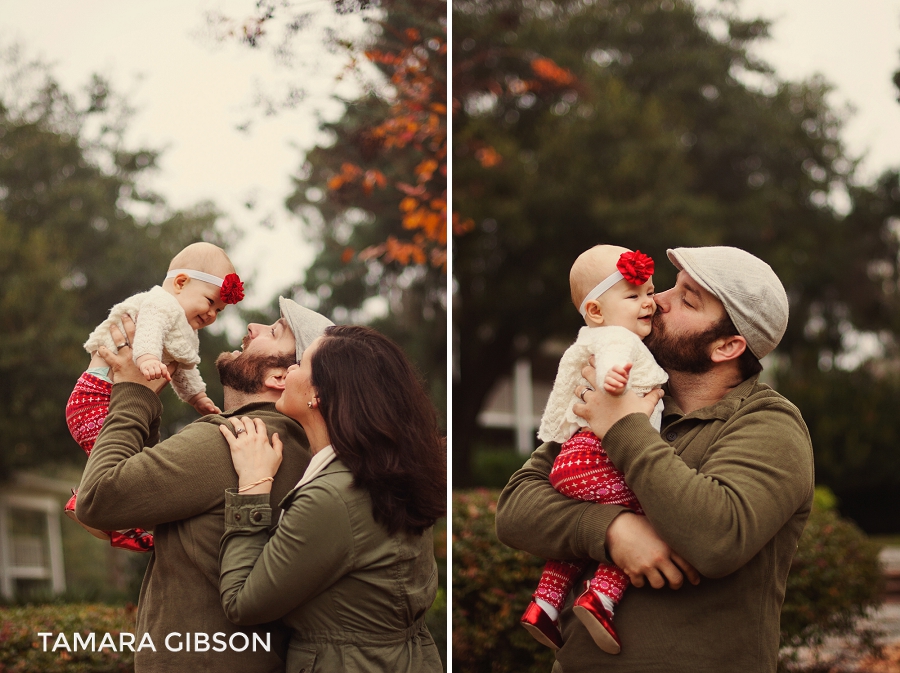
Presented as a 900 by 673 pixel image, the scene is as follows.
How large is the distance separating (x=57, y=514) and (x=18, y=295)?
7328 mm

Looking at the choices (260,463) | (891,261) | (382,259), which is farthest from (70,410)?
(891,261)

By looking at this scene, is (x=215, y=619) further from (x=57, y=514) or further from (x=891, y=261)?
(x=891, y=261)

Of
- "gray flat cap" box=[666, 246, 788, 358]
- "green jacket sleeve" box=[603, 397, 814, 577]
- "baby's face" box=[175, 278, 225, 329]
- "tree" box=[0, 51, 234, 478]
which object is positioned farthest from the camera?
"tree" box=[0, 51, 234, 478]

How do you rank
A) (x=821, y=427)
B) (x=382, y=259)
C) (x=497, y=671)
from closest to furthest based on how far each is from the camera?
(x=497, y=671) → (x=382, y=259) → (x=821, y=427)

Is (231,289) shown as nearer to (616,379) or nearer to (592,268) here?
(592,268)

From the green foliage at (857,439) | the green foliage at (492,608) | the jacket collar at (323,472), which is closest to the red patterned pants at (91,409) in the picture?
the jacket collar at (323,472)

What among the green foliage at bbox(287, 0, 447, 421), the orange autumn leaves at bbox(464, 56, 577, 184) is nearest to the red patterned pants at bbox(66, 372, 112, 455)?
the green foliage at bbox(287, 0, 447, 421)

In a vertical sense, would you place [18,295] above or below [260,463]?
below

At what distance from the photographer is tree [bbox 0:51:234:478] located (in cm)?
576

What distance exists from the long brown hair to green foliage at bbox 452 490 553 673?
212cm

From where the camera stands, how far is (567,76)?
39.0 feet

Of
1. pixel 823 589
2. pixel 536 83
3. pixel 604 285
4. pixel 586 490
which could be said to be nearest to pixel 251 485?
pixel 586 490

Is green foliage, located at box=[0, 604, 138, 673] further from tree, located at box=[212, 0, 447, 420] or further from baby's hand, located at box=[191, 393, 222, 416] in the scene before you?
tree, located at box=[212, 0, 447, 420]

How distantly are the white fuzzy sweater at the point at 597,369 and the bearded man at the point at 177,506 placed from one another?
78cm
